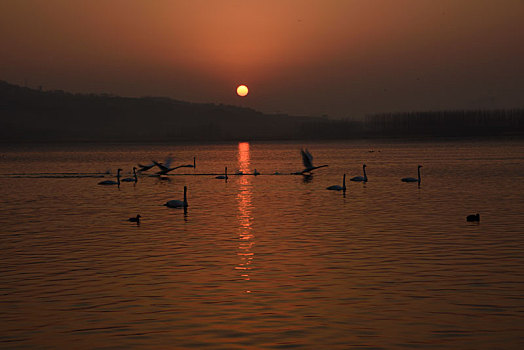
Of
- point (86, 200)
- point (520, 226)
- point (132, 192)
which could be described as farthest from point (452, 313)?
point (132, 192)

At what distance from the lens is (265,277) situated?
20.8m

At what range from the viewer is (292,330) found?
15.0m

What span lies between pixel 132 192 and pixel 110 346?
43179mm

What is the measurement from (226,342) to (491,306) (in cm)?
701

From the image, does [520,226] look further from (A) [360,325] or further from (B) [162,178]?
(B) [162,178]

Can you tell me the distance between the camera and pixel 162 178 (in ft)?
250

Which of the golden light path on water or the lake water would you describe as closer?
the lake water

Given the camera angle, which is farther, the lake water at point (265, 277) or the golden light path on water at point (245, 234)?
the golden light path on water at point (245, 234)

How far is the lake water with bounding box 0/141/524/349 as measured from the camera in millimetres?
14883

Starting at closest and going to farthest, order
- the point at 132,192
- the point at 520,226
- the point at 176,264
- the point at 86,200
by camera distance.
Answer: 1. the point at 176,264
2. the point at 520,226
3. the point at 86,200
4. the point at 132,192

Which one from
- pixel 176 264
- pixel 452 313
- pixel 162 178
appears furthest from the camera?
pixel 162 178

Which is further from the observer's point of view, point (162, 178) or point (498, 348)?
point (162, 178)

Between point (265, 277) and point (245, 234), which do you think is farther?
point (245, 234)

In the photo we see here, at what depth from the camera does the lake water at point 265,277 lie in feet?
48.8
